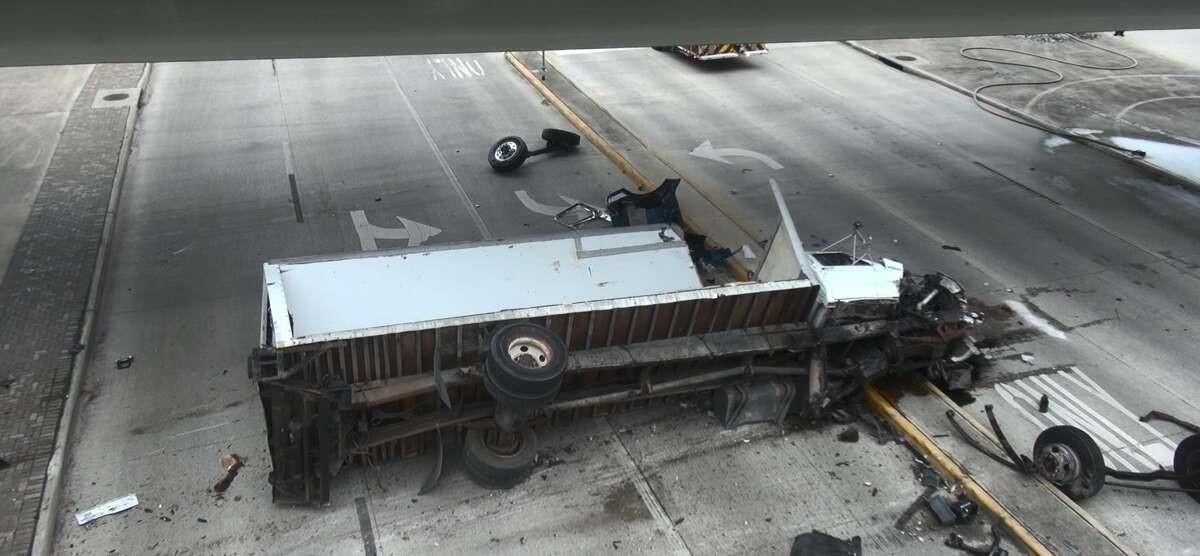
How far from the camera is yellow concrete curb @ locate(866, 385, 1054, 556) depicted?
6.68 m

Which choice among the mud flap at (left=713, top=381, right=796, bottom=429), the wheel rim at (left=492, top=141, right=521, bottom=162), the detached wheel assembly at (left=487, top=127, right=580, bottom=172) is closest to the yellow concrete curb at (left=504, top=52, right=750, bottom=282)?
the detached wheel assembly at (left=487, top=127, right=580, bottom=172)

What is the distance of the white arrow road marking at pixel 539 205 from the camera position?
12.1m

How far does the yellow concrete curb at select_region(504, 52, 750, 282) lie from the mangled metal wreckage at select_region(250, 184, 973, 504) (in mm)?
1594

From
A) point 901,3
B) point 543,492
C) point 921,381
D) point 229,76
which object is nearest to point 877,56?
point 901,3

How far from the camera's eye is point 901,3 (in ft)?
33.6

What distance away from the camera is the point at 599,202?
12.6m

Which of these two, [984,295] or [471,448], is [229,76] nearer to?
[471,448]

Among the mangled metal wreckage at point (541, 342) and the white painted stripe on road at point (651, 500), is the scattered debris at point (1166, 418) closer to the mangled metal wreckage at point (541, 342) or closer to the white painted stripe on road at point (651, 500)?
the mangled metal wreckage at point (541, 342)

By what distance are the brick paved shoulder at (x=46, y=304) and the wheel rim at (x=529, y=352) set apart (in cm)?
432

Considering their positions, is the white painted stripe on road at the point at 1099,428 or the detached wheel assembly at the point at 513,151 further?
the detached wheel assembly at the point at 513,151

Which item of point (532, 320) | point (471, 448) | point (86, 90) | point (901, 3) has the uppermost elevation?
point (901, 3)

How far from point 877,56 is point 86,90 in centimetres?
2069

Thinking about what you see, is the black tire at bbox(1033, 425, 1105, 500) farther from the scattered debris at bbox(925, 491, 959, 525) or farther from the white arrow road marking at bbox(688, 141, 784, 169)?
the white arrow road marking at bbox(688, 141, 784, 169)

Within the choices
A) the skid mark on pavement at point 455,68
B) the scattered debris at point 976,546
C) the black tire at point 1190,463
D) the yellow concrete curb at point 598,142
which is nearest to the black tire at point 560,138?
the yellow concrete curb at point 598,142
